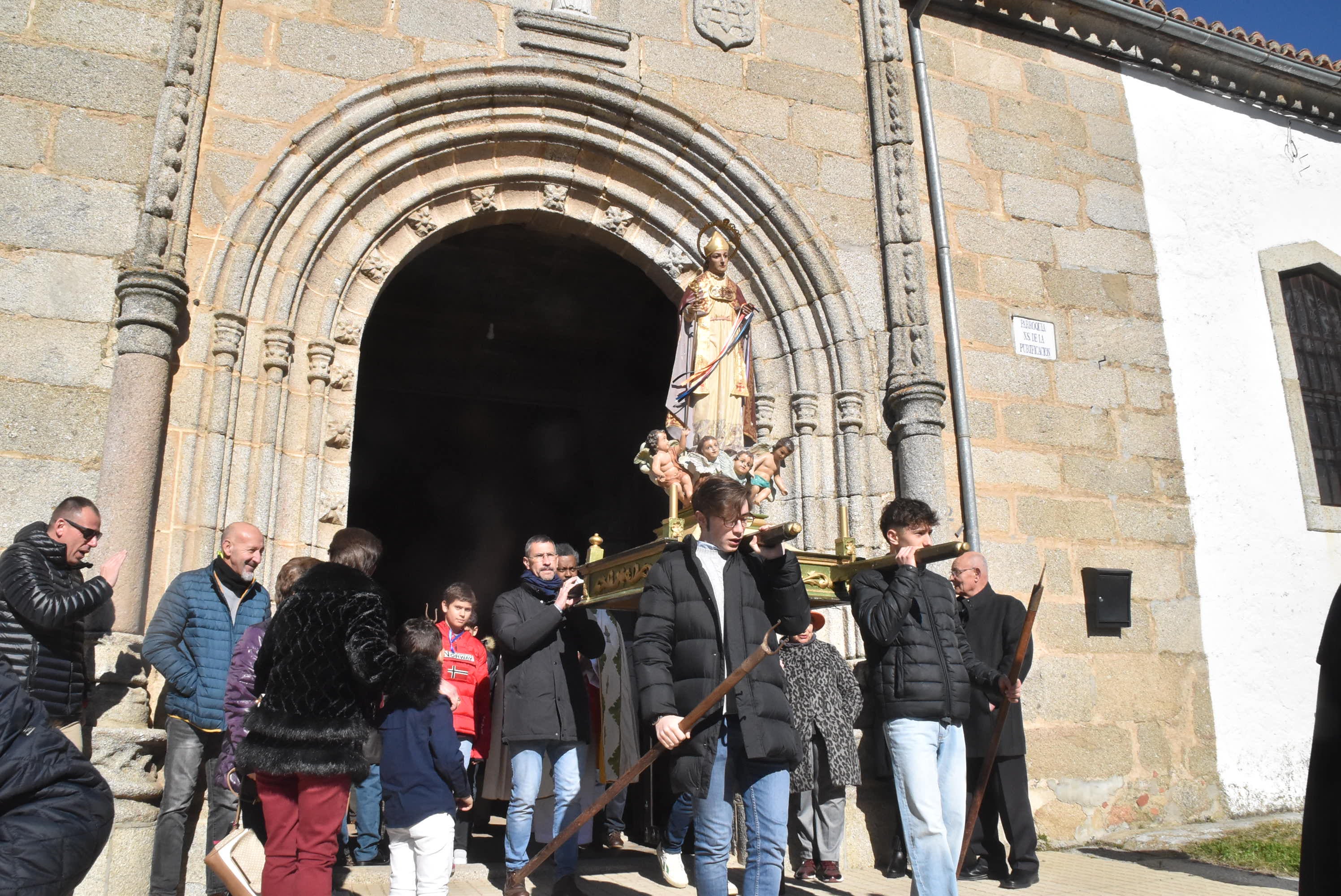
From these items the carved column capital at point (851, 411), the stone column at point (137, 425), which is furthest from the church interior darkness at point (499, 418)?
the stone column at point (137, 425)

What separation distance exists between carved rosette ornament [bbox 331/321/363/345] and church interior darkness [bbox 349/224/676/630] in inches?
174

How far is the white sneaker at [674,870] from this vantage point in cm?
450

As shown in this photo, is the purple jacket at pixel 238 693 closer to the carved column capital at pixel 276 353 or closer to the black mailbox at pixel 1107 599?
the carved column capital at pixel 276 353

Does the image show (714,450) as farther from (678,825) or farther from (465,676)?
(678,825)

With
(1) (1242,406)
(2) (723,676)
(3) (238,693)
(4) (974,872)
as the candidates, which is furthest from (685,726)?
(1) (1242,406)

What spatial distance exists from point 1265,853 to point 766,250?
435 centimetres

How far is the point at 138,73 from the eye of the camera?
5.70m

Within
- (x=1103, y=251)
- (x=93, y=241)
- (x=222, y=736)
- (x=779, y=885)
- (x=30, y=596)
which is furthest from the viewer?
(x=1103, y=251)

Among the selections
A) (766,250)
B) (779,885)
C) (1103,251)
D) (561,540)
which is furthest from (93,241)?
(561,540)

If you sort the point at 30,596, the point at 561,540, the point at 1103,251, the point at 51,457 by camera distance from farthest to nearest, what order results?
the point at 561,540 → the point at 1103,251 → the point at 51,457 → the point at 30,596

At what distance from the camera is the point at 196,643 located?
4.24 metres

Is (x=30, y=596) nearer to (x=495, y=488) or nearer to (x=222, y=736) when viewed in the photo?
(x=222, y=736)

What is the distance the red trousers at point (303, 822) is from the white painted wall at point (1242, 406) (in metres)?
5.83

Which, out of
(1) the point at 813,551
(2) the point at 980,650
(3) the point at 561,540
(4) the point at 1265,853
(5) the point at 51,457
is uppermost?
(3) the point at 561,540
